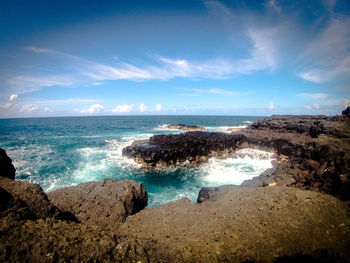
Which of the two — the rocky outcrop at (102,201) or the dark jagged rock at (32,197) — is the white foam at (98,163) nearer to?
the rocky outcrop at (102,201)

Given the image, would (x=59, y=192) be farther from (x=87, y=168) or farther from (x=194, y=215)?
(x=87, y=168)

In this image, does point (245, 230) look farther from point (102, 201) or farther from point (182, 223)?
point (102, 201)

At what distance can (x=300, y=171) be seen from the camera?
41.1ft

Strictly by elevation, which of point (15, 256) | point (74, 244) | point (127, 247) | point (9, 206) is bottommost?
point (127, 247)

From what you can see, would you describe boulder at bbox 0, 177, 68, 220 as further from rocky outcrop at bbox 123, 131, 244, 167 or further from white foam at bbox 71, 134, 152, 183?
rocky outcrop at bbox 123, 131, 244, 167

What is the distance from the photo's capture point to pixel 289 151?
25.0m

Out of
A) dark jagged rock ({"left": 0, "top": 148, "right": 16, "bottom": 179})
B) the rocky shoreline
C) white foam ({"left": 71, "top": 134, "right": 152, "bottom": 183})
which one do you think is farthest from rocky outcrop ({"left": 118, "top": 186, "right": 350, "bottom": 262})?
white foam ({"left": 71, "top": 134, "right": 152, "bottom": 183})

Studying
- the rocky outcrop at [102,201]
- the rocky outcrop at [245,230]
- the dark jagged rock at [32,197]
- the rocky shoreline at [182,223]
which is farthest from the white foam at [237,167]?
the dark jagged rock at [32,197]

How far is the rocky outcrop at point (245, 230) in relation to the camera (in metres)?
4.46

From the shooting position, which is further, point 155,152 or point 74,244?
point 155,152

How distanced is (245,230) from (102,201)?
6694mm

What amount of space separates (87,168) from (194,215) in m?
19.2

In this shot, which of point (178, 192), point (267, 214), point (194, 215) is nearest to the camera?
point (267, 214)

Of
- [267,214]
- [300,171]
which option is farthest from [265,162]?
[267,214]
